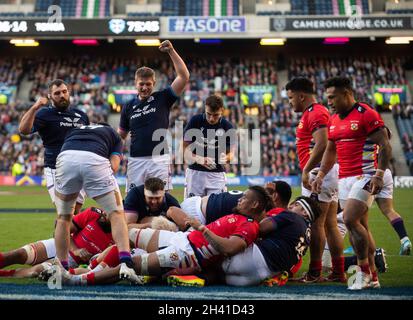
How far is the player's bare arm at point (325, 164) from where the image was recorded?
636cm

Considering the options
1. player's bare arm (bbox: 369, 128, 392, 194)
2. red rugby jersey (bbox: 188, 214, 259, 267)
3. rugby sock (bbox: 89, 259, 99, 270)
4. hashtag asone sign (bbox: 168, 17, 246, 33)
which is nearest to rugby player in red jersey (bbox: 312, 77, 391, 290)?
player's bare arm (bbox: 369, 128, 392, 194)

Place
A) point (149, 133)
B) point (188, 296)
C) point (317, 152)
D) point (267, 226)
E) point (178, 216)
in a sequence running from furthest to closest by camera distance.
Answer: point (149, 133) < point (317, 152) < point (178, 216) < point (267, 226) < point (188, 296)

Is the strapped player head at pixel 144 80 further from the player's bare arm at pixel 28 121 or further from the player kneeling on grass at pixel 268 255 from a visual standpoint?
the player kneeling on grass at pixel 268 255

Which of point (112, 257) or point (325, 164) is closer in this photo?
point (112, 257)

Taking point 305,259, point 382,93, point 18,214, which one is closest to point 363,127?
point 305,259

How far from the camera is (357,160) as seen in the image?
20.9ft

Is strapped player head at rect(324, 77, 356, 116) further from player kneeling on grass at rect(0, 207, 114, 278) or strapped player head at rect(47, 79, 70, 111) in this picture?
strapped player head at rect(47, 79, 70, 111)

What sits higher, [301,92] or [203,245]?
[301,92]

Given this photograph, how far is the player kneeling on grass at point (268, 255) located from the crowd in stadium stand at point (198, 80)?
24.9 metres

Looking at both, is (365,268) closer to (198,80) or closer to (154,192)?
(154,192)

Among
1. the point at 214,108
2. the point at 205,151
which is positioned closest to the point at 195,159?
the point at 205,151

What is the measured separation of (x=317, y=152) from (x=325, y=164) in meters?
0.19

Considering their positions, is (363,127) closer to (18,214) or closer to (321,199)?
(321,199)
